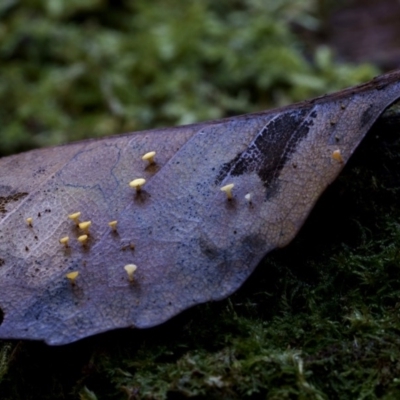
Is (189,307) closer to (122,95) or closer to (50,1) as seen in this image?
(122,95)

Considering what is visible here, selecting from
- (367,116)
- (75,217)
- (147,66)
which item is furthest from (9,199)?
(147,66)

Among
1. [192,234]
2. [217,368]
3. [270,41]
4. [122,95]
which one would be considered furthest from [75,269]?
[270,41]

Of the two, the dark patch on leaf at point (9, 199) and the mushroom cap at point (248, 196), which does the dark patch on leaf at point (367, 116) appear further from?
the dark patch on leaf at point (9, 199)

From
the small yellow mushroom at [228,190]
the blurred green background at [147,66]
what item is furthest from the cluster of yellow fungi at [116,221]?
the blurred green background at [147,66]

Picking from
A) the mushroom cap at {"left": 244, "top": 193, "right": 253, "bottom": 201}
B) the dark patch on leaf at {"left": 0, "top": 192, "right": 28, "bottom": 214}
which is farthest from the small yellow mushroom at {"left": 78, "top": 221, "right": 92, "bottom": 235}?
the mushroom cap at {"left": 244, "top": 193, "right": 253, "bottom": 201}

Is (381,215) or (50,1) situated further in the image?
(50,1)

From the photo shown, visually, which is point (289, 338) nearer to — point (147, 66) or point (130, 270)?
point (130, 270)

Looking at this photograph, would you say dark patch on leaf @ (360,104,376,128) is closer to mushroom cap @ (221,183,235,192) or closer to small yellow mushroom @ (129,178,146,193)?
mushroom cap @ (221,183,235,192)
